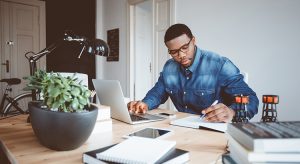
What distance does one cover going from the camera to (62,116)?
2.46 ft

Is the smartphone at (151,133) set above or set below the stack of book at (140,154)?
below

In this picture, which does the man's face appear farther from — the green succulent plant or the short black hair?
the green succulent plant

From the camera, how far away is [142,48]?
5.21 m

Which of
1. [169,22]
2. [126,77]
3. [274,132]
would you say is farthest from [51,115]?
[126,77]

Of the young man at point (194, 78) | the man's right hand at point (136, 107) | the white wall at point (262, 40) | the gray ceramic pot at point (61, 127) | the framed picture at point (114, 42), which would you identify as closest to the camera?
the gray ceramic pot at point (61, 127)

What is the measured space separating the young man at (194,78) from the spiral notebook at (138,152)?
101cm

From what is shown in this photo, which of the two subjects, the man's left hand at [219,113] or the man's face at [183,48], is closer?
the man's left hand at [219,113]

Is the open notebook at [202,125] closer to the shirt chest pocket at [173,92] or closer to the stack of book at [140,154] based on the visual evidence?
the stack of book at [140,154]

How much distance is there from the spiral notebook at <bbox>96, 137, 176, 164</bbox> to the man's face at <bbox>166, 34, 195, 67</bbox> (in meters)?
1.19

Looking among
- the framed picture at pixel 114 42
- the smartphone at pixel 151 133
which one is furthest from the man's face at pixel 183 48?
the framed picture at pixel 114 42

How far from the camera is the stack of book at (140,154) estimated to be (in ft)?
2.07

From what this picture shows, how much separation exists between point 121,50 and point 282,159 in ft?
16.0

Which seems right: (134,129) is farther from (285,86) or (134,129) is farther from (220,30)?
(220,30)

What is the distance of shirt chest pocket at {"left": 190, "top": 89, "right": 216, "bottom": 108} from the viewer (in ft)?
6.22
